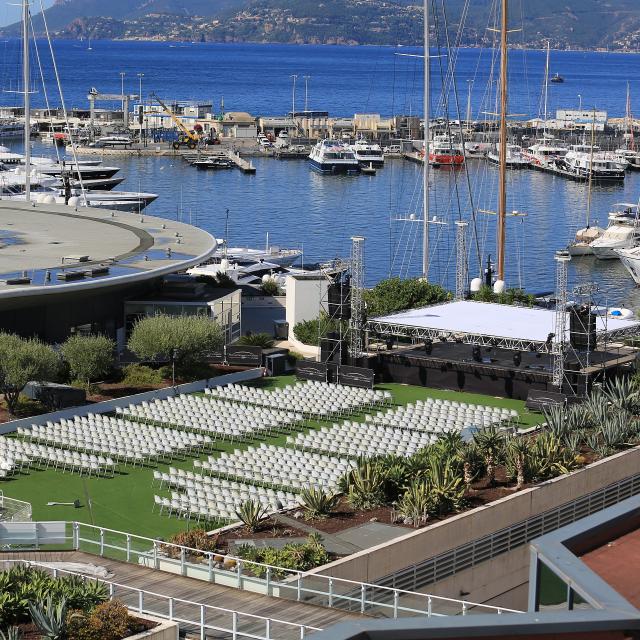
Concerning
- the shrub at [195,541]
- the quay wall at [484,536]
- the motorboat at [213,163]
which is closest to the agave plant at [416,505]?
the quay wall at [484,536]

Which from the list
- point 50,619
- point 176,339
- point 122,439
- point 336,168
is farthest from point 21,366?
point 336,168

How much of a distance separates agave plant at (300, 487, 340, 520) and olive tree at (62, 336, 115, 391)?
12.8 meters

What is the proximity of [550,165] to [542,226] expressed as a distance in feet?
114

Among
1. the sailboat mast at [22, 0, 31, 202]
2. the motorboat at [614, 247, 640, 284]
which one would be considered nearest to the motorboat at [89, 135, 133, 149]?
the sailboat mast at [22, 0, 31, 202]

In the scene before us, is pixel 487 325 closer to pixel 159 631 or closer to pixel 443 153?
pixel 159 631

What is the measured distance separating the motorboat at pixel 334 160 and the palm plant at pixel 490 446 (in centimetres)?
10895

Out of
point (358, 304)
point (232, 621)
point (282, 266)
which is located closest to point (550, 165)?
point (282, 266)

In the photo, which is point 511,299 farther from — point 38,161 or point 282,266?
point 38,161

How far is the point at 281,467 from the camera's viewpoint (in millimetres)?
34219

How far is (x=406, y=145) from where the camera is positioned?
157m

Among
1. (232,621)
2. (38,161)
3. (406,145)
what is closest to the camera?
(232,621)

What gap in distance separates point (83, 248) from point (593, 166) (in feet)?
292

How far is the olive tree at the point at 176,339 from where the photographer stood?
43.5 meters

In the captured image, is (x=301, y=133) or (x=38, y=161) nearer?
(x=38, y=161)
